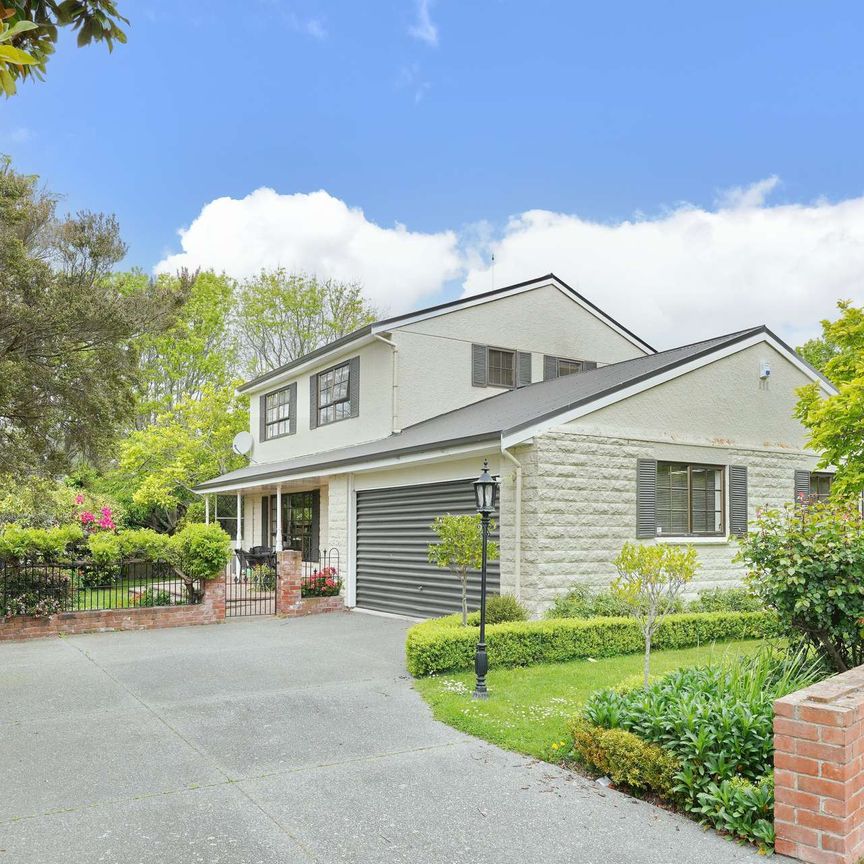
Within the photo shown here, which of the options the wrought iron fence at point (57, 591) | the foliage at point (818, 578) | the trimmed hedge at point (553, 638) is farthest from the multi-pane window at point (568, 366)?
the foliage at point (818, 578)

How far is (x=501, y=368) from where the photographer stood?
58.7 ft

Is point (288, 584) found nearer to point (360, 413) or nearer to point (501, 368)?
point (360, 413)

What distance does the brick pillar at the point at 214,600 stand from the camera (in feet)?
44.2

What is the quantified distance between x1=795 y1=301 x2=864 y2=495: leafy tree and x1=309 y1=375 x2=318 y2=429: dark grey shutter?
36.8 ft

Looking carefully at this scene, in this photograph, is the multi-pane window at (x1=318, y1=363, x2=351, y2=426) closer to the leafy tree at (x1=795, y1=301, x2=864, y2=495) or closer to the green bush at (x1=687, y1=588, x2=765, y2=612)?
the green bush at (x1=687, y1=588, x2=765, y2=612)

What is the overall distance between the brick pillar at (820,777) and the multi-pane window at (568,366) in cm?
1490

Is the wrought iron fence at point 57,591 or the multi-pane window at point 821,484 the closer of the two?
the wrought iron fence at point 57,591

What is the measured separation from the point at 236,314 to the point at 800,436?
28.7 m

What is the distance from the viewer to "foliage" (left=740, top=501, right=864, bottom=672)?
18.5ft

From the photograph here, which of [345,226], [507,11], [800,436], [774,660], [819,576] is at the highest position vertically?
[345,226]

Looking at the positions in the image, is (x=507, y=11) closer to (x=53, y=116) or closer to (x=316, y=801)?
(x=53, y=116)

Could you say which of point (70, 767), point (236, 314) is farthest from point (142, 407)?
point (70, 767)

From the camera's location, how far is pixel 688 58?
12492 mm

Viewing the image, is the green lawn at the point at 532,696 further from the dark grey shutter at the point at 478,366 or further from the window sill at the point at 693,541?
the dark grey shutter at the point at 478,366
